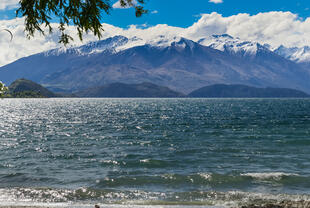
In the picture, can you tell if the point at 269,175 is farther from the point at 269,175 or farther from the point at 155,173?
the point at 155,173

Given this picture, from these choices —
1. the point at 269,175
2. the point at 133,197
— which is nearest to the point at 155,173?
the point at 133,197

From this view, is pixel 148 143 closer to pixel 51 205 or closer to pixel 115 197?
pixel 115 197

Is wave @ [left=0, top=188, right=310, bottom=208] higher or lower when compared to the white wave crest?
lower

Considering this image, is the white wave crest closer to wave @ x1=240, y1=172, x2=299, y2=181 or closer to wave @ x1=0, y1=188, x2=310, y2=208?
wave @ x1=240, y1=172, x2=299, y2=181

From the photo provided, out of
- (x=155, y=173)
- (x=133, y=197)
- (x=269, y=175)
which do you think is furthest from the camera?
(x=155, y=173)

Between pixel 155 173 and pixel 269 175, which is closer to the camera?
pixel 269 175

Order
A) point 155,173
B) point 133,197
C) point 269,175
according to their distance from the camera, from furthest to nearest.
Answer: point 155,173 → point 269,175 → point 133,197

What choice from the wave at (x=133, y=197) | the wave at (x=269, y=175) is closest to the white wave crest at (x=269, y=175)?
the wave at (x=269, y=175)

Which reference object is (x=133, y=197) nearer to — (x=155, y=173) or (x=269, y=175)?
(x=155, y=173)

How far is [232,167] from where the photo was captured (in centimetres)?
2980

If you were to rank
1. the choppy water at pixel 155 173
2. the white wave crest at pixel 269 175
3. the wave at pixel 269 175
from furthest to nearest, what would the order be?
the white wave crest at pixel 269 175, the wave at pixel 269 175, the choppy water at pixel 155 173

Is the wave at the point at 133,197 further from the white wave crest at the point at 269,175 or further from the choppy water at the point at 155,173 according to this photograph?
the white wave crest at the point at 269,175

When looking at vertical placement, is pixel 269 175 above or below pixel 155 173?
above

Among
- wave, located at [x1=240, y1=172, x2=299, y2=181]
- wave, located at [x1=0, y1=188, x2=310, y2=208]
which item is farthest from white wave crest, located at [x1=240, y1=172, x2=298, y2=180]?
wave, located at [x1=0, y1=188, x2=310, y2=208]
